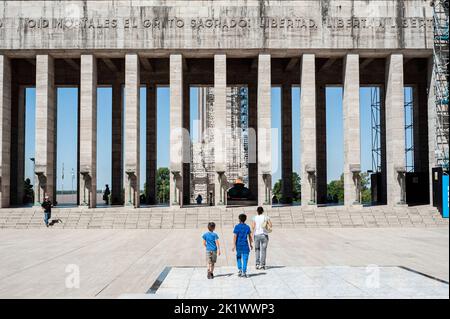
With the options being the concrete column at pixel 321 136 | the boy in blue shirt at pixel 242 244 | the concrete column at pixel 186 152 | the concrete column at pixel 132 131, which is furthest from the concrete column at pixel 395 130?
the boy in blue shirt at pixel 242 244

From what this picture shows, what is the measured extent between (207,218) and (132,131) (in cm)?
922

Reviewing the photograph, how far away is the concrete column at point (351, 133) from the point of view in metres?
34.8

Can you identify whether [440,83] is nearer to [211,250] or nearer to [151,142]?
[151,142]

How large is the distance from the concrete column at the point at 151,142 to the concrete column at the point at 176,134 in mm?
7847

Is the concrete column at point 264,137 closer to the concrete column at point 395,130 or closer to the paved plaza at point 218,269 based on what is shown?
the concrete column at point 395,130

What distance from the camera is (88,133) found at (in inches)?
1380

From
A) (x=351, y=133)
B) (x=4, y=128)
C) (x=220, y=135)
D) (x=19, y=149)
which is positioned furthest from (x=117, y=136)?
(x=351, y=133)

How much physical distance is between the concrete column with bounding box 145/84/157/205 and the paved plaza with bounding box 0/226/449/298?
64.4 ft

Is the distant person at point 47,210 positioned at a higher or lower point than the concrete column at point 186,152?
lower

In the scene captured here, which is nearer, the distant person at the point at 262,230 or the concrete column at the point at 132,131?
the distant person at the point at 262,230

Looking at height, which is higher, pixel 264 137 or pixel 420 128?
pixel 420 128

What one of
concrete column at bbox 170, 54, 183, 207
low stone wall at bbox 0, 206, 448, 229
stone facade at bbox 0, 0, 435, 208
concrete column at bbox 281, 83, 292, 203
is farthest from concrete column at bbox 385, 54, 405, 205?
→ concrete column at bbox 170, 54, 183, 207

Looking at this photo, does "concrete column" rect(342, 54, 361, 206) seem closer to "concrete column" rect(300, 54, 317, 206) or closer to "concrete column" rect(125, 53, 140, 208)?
"concrete column" rect(300, 54, 317, 206)

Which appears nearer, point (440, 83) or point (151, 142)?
point (440, 83)
